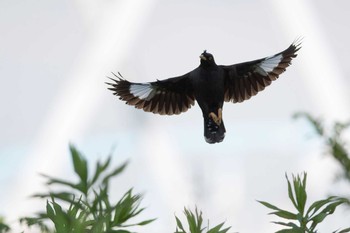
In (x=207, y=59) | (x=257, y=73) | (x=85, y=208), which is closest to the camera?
(x=85, y=208)

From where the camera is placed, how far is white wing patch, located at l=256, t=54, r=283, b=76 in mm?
5038

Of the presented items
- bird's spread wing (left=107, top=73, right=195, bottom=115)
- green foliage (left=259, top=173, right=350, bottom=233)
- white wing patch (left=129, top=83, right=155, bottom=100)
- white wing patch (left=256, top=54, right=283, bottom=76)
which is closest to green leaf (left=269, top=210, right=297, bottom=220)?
green foliage (left=259, top=173, right=350, bottom=233)

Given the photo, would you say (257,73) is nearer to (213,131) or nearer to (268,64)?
(268,64)

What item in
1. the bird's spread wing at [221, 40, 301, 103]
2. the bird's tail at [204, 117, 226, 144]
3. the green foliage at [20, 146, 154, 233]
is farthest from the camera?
the bird's spread wing at [221, 40, 301, 103]

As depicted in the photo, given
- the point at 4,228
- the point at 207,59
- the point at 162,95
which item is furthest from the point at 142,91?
the point at 4,228

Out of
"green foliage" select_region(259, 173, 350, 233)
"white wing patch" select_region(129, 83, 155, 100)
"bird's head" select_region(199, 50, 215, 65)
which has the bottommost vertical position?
"green foliage" select_region(259, 173, 350, 233)

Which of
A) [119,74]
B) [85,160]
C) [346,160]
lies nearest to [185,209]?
[85,160]

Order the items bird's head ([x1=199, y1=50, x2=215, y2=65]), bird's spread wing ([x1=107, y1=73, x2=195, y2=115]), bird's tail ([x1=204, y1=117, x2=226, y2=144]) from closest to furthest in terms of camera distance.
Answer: bird's tail ([x1=204, y1=117, x2=226, y2=144])
bird's head ([x1=199, y1=50, x2=215, y2=65])
bird's spread wing ([x1=107, y1=73, x2=195, y2=115])

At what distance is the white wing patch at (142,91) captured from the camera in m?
4.83

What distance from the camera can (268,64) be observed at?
5.19 m

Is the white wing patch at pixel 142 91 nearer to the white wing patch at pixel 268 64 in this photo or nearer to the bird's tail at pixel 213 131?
the white wing patch at pixel 268 64

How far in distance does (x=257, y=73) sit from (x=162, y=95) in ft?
2.75

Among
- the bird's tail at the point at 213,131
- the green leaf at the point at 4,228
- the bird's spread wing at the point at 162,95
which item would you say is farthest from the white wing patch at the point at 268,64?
the green leaf at the point at 4,228

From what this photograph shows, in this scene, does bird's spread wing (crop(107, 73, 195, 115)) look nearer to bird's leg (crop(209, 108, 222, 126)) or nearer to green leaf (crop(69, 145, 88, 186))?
bird's leg (crop(209, 108, 222, 126))
